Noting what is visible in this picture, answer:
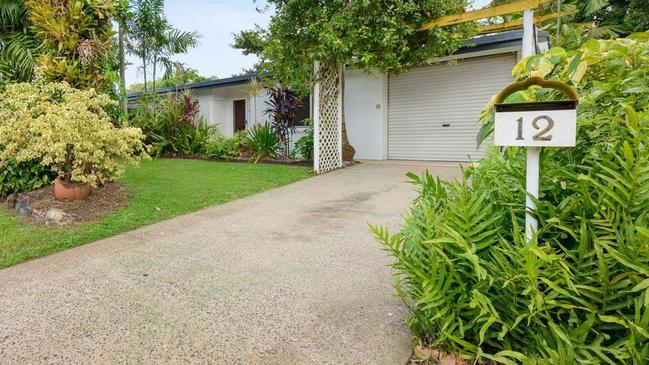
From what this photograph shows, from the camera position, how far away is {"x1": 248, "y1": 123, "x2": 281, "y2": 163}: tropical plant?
10.3 meters

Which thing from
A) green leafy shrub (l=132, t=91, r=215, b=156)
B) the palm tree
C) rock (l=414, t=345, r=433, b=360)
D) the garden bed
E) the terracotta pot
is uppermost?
the palm tree

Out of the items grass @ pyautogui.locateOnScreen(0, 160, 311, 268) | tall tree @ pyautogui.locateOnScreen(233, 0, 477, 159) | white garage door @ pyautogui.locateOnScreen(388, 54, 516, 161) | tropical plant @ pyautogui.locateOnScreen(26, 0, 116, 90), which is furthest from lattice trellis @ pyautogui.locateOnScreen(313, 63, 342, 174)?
tropical plant @ pyautogui.locateOnScreen(26, 0, 116, 90)

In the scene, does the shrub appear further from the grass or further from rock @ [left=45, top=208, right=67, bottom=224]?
the grass

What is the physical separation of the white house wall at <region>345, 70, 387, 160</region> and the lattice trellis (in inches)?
86.5

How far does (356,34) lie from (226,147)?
5.15 metres

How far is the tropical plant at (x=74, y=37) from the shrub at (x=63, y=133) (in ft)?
1.85

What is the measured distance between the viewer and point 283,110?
10219mm

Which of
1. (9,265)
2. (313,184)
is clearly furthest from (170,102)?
(9,265)

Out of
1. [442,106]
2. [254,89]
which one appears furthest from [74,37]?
[442,106]

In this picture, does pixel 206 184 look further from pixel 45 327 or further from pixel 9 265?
pixel 45 327

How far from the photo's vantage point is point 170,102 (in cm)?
1142

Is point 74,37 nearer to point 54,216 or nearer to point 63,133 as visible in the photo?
point 63,133

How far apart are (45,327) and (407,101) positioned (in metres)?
9.69

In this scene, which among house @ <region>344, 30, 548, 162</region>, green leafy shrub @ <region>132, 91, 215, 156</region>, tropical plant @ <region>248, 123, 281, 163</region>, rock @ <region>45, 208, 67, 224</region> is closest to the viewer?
rock @ <region>45, 208, 67, 224</region>
